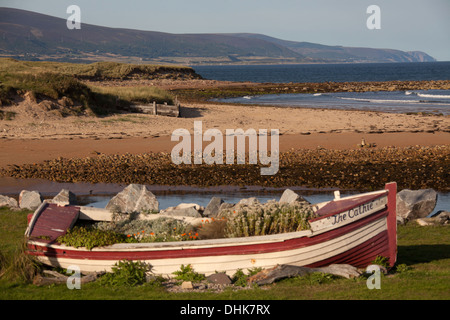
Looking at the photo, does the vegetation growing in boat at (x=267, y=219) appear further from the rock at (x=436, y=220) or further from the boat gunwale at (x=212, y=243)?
the rock at (x=436, y=220)

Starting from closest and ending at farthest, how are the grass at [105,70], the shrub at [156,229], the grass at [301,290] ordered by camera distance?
the grass at [301,290], the shrub at [156,229], the grass at [105,70]

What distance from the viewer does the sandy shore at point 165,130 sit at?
26750 millimetres

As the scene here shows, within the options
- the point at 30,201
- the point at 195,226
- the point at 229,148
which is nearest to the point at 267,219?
the point at 195,226

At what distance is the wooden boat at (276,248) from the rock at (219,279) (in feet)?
0.51

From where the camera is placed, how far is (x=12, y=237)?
45.9 feet

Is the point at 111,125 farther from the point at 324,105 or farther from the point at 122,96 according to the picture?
the point at 324,105

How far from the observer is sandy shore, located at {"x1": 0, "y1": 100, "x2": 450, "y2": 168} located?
2675 centimetres

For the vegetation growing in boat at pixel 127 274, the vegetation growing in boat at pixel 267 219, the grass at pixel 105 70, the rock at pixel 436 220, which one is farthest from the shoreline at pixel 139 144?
the grass at pixel 105 70

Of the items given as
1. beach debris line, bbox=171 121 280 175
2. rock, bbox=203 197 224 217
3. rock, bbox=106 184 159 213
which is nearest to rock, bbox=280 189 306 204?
A: rock, bbox=203 197 224 217

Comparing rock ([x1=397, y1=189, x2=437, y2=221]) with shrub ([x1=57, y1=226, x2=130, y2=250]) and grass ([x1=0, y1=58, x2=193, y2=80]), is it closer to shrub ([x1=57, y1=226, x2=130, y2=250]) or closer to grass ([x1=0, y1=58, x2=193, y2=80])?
shrub ([x1=57, y1=226, x2=130, y2=250])

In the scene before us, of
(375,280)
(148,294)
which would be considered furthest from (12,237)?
(375,280)

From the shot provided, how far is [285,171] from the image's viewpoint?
885 inches

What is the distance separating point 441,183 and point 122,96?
2229 centimetres

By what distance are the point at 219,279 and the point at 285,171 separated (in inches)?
496
